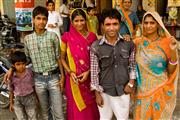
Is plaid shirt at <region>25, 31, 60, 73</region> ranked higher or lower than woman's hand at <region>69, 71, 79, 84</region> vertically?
higher

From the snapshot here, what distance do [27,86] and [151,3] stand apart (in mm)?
5762

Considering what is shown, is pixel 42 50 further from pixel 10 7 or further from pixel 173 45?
pixel 10 7

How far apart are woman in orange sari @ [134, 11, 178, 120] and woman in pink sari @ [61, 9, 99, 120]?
596mm

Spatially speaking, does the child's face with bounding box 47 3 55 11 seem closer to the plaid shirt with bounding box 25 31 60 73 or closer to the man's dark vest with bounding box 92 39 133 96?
the plaid shirt with bounding box 25 31 60 73

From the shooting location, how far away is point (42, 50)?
2.93m

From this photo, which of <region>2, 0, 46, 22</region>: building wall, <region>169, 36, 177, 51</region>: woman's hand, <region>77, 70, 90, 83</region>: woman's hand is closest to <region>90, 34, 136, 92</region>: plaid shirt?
<region>77, 70, 90, 83</region>: woman's hand

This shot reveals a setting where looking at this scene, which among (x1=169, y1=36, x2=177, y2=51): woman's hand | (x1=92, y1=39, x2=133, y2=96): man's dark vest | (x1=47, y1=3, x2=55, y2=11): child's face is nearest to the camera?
(x1=169, y1=36, x2=177, y2=51): woman's hand

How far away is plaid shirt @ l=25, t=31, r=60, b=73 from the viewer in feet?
9.61

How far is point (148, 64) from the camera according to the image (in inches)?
102

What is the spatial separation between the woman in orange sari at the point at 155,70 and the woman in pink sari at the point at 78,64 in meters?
0.60

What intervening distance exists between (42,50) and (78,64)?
43cm

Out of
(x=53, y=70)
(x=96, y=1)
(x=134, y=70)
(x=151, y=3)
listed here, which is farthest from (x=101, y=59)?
(x=96, y=1)

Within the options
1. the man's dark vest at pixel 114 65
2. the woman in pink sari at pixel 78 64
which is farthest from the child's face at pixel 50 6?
the man's dark vest at pixel 114 65

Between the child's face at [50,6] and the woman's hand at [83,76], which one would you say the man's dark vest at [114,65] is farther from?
the child's face at [50,6]
